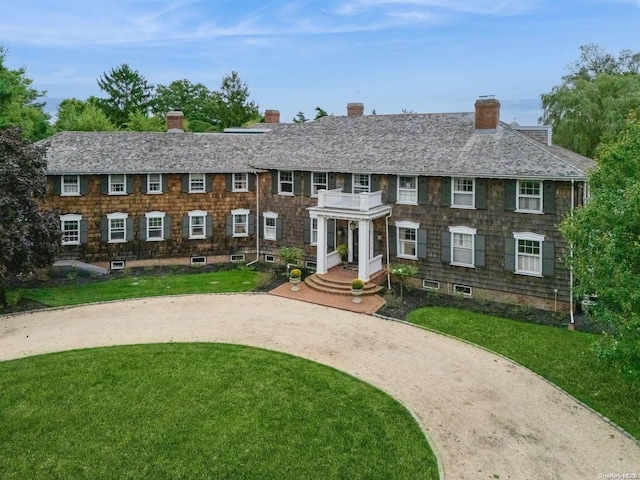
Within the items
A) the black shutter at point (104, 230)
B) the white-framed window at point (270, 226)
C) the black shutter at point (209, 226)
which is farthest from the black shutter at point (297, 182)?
the black shutter at point (104, 230)

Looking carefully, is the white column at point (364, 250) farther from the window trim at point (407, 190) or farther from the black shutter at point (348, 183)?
the black shutter at point (348, 183)

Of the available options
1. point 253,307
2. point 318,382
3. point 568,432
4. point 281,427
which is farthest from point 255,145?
point 568,432

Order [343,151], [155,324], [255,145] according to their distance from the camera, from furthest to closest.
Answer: [255,145] < [343,151] < [155,324]

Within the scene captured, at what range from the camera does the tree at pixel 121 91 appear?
72.3 meters

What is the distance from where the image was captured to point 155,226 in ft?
96.9

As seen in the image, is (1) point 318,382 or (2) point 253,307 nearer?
(1) point 318,382

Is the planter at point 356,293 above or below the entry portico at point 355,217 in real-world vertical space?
below

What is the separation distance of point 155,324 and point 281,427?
9588mm

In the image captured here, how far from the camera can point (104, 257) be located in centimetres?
2889

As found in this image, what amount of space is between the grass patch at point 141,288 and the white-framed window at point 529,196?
44.6 ft

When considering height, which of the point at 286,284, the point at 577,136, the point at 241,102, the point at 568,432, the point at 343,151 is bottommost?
the point at 568,432

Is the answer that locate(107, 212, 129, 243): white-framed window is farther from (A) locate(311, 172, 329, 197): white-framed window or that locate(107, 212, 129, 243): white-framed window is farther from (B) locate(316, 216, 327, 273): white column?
(B) locate(316, 216, 327, 273): white column

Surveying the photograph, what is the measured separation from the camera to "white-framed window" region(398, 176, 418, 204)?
25188 mm

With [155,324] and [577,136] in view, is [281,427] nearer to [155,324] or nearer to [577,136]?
[155,324]
